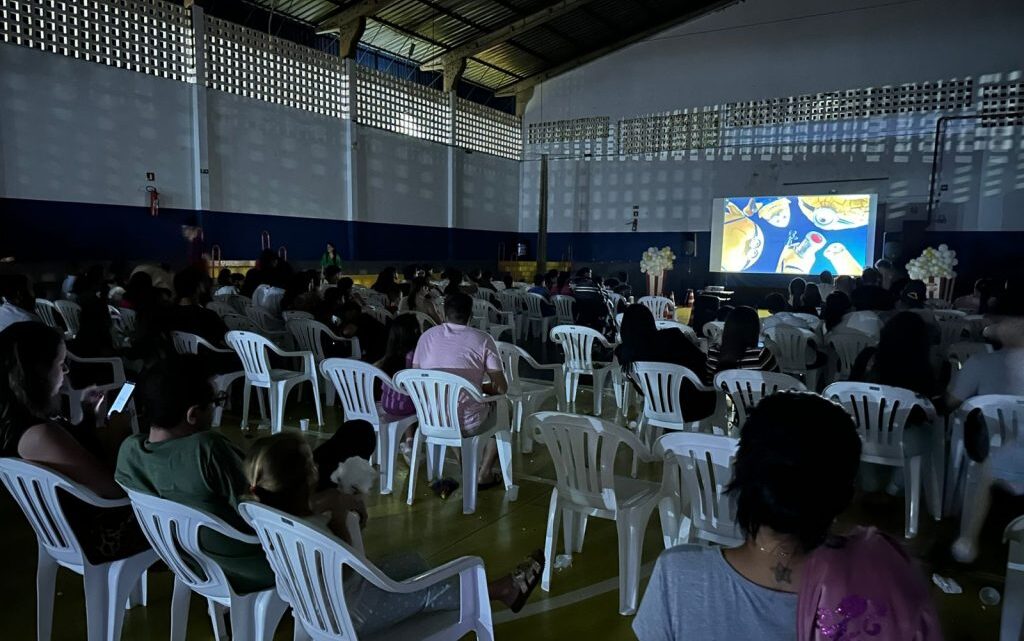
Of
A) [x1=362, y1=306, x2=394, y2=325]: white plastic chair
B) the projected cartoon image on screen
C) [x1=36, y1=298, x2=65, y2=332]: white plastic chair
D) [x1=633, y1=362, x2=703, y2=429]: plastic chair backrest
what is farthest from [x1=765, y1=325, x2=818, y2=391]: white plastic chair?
the projected cartoon image on screen

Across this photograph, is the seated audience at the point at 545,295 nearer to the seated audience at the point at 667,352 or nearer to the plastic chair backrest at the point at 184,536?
the seated audience at the point at 667,352

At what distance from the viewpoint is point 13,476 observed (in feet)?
6.79

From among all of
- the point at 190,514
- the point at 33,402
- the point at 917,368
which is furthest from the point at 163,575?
the point at 917,368

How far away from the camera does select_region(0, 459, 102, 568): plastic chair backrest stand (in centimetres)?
202

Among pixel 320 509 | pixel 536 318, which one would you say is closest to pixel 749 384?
pixel 320 509

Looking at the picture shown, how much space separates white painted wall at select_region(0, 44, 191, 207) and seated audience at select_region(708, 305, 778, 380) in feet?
31.2

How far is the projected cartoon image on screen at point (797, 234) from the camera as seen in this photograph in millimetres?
13344

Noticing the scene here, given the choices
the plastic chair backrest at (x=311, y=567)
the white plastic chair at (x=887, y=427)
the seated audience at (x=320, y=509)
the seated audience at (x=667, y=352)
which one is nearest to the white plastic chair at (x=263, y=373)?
the seated audience at (x=667, y=352)

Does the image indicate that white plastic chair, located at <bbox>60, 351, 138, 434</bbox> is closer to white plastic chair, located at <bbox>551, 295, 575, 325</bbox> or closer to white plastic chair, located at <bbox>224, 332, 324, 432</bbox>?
white plastic chair, located at <bbox>224, 332, 324, 432</bbox>

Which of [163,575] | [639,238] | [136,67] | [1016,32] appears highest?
[1016,32]

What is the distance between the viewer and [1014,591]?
2254 mm

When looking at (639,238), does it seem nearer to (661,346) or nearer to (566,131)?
(566,131)

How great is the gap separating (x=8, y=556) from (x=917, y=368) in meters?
4.55

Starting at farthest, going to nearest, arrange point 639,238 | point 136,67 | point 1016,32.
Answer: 1. point 639,238
2. point 1016,32
3. point 136,67
